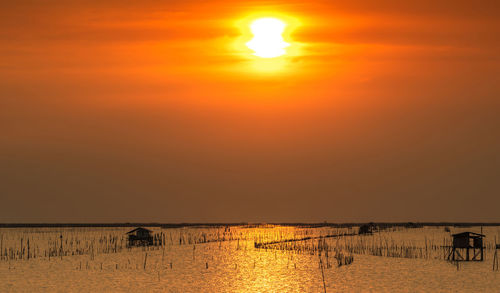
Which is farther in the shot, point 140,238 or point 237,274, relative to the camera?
point 140,238

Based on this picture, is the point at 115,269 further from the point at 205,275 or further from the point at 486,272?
the point at 486,272

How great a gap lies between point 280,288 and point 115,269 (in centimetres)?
1191

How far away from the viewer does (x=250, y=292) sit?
86.1 feet

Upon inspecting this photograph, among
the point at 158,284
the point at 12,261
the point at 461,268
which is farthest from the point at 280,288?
the point at 12,261

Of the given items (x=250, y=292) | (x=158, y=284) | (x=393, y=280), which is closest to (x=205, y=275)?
(x=158, y=284)

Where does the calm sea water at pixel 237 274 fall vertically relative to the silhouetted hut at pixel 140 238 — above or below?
below

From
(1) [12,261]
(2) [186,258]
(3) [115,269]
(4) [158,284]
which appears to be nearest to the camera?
(4) [158,284]

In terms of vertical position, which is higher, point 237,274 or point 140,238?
point 140,238

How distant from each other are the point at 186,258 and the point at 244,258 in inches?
161

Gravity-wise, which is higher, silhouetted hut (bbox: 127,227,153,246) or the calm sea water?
silhouetted hut (bbox: 127,227,153,246)

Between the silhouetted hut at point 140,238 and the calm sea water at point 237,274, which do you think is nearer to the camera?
the calm sea water at point 237,274

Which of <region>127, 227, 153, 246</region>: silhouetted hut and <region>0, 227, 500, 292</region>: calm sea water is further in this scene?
<region>127, 227, 153, 246</region>: silhouetted hut

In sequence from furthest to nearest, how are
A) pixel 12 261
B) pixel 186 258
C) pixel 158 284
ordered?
pixel 186 258, pixel 12 261, pixel 158 284

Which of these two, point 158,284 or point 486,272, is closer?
point 158,284
